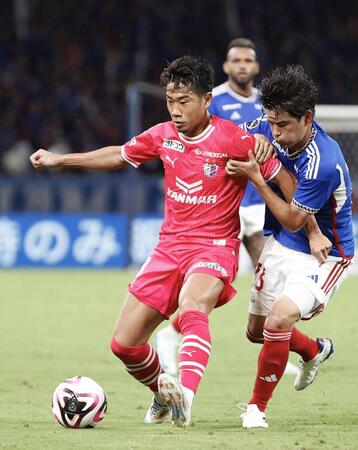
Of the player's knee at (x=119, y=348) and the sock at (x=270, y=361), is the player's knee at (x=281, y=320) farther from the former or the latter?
the player's knee at (x=119, y=348)

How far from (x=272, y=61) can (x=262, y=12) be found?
4.96ft

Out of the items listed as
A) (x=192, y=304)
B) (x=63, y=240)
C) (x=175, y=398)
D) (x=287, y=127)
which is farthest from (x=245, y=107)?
(x=63, y=240)

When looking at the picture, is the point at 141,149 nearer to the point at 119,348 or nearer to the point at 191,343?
the point at 119,348

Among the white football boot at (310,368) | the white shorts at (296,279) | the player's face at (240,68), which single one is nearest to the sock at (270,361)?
the white shorts at (296,279)

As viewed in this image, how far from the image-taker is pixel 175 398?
5.22m

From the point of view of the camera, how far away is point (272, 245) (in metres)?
6.39

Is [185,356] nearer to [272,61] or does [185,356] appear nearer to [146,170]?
[146,170]

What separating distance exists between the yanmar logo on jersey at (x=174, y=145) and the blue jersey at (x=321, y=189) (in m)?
0.45

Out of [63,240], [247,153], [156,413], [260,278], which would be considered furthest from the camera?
[63,240]

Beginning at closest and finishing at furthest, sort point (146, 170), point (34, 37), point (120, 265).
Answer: point (120, 265)
point (146, 170)
point (34, 37)

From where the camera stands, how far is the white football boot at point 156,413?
6184 mm

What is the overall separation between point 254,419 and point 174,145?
150 centimetres

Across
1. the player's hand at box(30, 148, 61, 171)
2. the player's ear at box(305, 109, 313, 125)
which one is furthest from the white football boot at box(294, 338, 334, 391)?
the player's hand at box(30, 148, 61, 171)

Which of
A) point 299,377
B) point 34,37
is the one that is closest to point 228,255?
point 299,377
